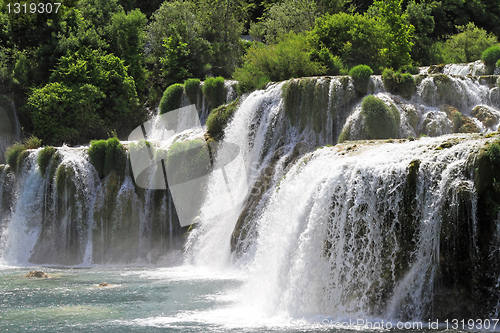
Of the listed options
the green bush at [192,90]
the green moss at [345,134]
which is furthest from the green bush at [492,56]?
the green bush at [192,90]

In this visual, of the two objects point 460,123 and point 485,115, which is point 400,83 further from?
point 485,115

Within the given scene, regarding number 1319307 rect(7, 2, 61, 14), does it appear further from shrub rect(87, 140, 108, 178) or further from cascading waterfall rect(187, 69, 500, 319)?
cascading waterfall rect(187, 69, 500, 319)

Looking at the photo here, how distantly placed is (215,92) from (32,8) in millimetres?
13027

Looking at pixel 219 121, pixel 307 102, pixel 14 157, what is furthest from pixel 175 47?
pixel 307 102

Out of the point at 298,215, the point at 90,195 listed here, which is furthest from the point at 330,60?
the point at 298,215

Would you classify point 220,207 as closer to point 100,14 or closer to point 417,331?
point 417,331

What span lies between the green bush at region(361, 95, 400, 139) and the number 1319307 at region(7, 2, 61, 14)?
2101 centimetres

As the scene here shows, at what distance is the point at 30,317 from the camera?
1330 cm

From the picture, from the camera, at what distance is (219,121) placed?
79.3 feet

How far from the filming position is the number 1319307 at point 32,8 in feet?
109

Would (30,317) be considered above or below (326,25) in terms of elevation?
below

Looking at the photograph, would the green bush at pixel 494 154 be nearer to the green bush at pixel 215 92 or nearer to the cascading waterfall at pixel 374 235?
the cascading waterfall at pixel 374 235

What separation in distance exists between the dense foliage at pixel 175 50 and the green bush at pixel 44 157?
17.7 feet

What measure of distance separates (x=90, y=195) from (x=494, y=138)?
1651 cm
